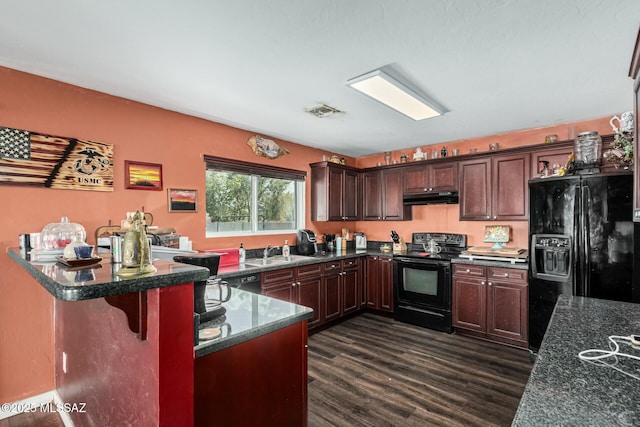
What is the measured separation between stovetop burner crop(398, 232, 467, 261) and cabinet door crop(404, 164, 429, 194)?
677 mm

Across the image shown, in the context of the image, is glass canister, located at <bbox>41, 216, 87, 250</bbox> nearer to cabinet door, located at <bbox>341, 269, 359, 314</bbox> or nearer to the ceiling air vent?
the ceiling air vent

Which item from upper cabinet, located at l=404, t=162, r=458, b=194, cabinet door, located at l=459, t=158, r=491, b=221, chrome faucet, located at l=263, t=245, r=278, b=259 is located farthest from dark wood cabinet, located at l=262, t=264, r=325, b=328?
cabinet door, located at l=459, t=158, r=491, b=221

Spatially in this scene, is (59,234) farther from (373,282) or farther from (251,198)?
(373,282)

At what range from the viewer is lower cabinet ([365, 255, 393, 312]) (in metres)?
4.42

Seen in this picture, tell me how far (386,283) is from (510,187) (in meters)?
1.99

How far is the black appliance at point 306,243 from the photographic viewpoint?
171 inches

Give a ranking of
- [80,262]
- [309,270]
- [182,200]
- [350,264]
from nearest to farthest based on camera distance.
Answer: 1. [80,262]
2. [182,200]
3. [309,270]
4. [350,264]

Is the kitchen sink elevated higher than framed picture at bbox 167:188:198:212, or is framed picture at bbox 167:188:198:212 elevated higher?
framed picture at bbox 167:188:198:212

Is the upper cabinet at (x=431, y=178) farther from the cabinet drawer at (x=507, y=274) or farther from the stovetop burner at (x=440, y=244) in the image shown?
the cabinet drawer at (x=507, y=274)

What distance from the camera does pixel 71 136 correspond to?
2.51 m

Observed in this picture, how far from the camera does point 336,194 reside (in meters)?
4.74

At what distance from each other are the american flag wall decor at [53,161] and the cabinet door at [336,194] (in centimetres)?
274

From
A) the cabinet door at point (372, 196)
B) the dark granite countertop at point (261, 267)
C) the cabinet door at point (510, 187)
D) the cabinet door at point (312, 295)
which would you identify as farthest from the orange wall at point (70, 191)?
the cabinet door at point (372, 196)

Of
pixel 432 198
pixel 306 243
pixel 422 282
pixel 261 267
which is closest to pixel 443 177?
pixel 432 198
